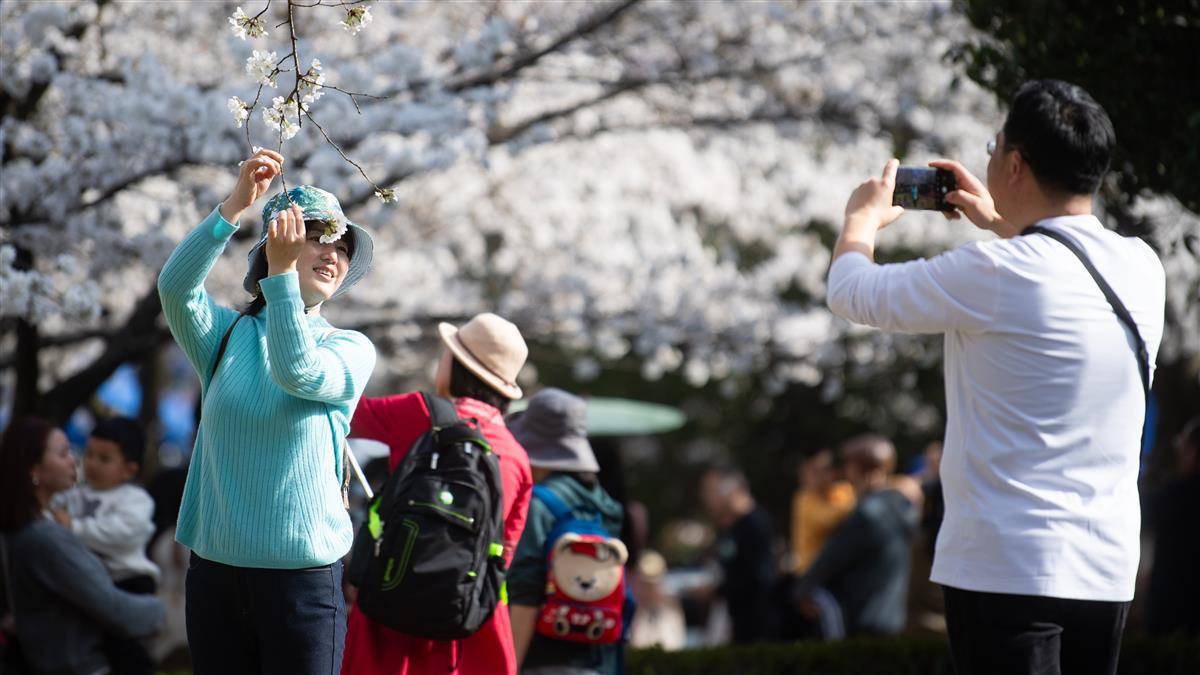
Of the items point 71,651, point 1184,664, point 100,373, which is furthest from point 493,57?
point 1184,664

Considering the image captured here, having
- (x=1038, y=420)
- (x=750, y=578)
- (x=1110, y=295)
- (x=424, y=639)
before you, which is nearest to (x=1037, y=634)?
(x=1038, y=420)

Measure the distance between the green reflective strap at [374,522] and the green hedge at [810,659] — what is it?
3.03 m

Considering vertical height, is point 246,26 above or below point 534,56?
below

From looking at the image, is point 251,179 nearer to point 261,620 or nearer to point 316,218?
point 316,218

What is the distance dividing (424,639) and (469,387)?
0.80 metres

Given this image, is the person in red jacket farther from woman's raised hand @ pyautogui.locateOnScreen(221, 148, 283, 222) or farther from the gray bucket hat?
woman's raised hand @ pyautogui.locateOnScreen(221, 148, 283, 222)

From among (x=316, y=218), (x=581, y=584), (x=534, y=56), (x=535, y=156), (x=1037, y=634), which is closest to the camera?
(x=1037, y=634)

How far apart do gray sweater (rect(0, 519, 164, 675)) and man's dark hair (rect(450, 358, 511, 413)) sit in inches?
53.6

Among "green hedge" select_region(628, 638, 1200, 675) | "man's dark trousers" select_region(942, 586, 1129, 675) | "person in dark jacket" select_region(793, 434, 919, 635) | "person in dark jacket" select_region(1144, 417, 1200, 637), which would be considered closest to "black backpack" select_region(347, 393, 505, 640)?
"man's dark trousers" select_region(942, 586, 1129, 675)

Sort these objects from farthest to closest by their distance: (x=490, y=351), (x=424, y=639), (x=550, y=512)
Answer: (x=550, y=512), (x=490, y=351), (x=424, y=639)

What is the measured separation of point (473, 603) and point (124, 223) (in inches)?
154

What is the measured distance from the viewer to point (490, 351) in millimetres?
4145

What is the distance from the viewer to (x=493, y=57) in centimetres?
694

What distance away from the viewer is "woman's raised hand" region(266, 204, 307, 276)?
2.87 meters
